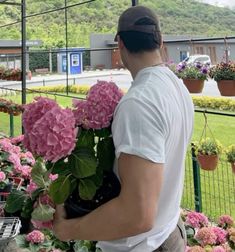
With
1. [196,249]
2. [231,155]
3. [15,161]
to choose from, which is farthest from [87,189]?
[15,161]

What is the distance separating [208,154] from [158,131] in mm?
1724

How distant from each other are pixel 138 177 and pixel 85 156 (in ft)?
0.57

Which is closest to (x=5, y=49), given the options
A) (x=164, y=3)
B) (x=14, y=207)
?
(x=164, y=3)

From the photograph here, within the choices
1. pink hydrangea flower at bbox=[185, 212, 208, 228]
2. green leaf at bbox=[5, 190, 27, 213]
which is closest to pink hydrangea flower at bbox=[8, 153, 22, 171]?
pink hydrangea flower at bbox=[185, 212, 208, 228]

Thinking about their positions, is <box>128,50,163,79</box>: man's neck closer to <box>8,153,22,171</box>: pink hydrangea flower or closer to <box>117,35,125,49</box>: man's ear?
<box>117,35,125,49</box>: man's ear

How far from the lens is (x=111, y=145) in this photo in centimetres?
84

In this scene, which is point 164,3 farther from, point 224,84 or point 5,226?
point 5,226

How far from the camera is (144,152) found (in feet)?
2.25

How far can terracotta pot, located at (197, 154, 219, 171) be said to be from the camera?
238 centimetres

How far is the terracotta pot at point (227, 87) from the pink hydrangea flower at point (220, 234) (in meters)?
0.71

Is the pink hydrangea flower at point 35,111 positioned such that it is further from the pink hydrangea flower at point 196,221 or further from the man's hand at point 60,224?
the pink hydrangea flower at point 196,221

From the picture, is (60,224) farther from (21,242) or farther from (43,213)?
(21,242)

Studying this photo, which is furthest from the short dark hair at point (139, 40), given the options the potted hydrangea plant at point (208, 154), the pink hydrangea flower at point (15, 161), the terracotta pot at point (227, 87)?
the pink hydrangea flower at point (15, 161)

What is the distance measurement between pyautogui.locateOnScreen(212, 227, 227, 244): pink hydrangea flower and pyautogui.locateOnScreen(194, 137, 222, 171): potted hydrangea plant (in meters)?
0.71
